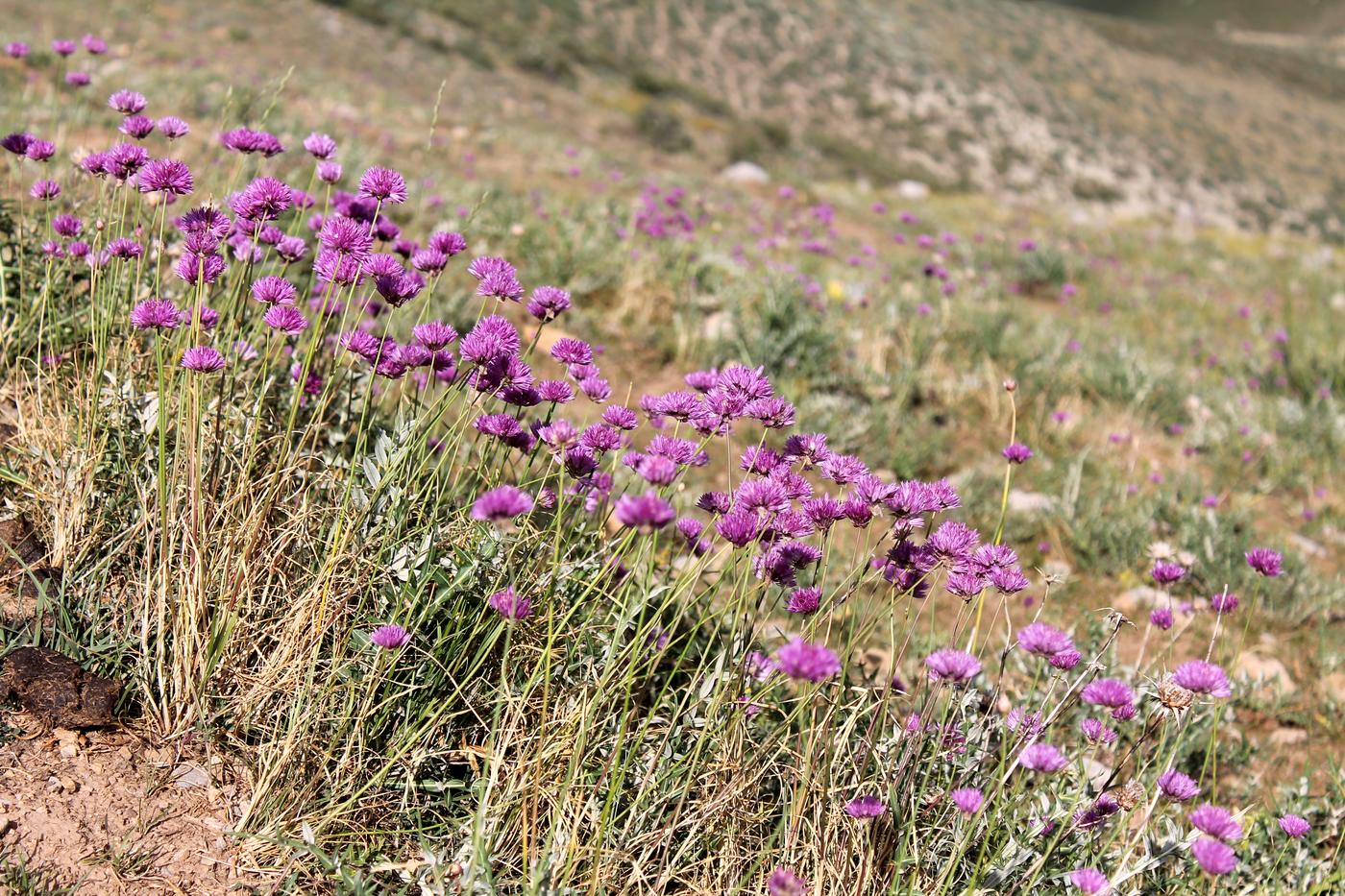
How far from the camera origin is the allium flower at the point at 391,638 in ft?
5.01

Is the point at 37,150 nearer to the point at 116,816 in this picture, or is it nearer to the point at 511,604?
the point at 116,816

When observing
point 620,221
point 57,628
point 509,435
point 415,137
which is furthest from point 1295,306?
point 57,628

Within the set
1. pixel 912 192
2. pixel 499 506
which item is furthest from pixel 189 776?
pixel 912 192

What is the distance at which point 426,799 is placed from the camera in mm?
1669

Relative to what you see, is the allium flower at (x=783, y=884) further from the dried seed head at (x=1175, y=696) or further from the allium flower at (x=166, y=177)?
the allium flower at (x=166, y=177)

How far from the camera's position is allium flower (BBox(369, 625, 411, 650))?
153 centimetres

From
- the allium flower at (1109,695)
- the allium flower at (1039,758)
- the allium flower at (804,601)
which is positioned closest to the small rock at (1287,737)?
the allium flower at (1109,695)

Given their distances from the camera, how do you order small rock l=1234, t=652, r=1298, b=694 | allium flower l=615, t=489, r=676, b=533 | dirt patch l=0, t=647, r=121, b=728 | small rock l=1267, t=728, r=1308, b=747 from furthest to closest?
small rock l=1234, t=652, r=1298, b=694 → small rock l=1267, t=728, r=1308, b=747 → dirt patch l=0, t=647, r=121, b=728 → allium flower l=615, t=489, r=676, b=533

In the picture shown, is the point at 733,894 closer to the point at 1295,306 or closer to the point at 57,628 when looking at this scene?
the point at 57,628

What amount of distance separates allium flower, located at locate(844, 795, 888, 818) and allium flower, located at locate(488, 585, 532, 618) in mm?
674

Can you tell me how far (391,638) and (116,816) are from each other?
0.58 m

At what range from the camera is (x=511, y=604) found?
155 cm

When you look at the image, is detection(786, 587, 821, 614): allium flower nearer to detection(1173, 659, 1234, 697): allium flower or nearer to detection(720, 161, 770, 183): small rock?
detection(1173, 659, 1234, 697): allium flower

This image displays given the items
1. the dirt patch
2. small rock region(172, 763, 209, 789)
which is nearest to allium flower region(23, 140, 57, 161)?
the dirt patch
